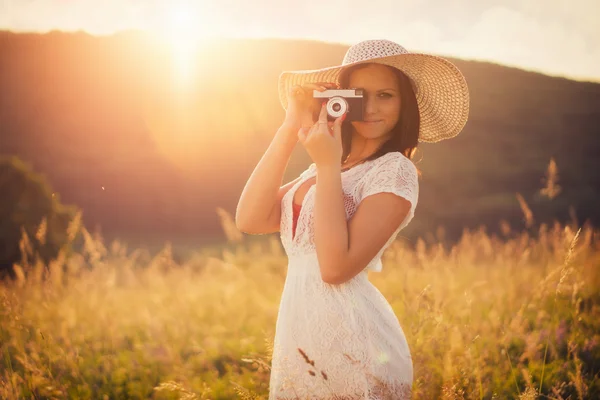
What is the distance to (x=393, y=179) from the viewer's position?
177cm

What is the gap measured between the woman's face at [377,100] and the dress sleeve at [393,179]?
22 centimetres

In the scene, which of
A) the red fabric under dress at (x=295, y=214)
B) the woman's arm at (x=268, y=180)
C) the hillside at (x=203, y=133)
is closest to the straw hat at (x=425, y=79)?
the woman's arm at (x=268, y=180)

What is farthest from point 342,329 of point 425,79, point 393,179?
point 425,79

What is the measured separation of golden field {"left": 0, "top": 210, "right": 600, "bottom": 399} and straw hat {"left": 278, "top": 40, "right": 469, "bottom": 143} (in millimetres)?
834

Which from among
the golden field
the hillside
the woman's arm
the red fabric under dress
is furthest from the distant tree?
the hillside

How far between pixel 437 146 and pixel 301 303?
68.1 feet

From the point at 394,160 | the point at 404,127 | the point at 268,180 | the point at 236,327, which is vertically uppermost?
the point at 404,127

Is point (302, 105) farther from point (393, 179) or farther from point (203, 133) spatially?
point (203, 133)

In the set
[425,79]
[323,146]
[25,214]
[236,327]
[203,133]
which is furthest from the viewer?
[203,133]

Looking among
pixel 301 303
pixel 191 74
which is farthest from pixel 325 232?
pixel 191 74

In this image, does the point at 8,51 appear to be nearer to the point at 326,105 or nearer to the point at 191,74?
the point at 191,74

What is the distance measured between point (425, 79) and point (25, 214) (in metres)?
5.81

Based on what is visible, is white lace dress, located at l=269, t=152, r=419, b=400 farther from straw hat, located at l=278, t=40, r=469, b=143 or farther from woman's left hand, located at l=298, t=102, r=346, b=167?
straw hat, located at l=278, t=40, r=469, b=143

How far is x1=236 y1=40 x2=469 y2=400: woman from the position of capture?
5.60ft
